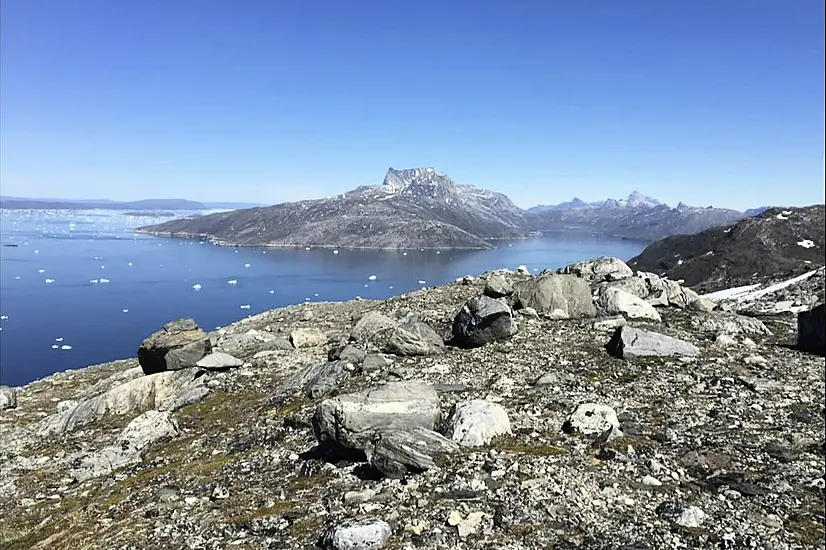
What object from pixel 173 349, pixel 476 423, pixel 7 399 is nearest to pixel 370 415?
pixel 476 423

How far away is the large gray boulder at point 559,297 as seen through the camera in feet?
82.5

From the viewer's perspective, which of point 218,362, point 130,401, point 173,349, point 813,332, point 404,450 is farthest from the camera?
point 173,349

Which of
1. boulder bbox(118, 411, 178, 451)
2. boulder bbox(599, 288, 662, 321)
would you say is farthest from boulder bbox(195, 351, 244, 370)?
boulder bbox(599, 288, 662, 321)

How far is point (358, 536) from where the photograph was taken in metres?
8.27

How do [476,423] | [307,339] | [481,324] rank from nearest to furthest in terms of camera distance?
[476,423]
[481,324]
[307,339]

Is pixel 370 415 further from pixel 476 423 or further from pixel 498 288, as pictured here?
pixel 498 288

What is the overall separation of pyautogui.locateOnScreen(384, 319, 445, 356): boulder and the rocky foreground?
7 centimetres

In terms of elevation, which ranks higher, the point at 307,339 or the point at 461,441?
the point at 461,441

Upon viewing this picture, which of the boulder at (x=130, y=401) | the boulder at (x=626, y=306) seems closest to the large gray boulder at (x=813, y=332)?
the boulder at (x=626, y=306)

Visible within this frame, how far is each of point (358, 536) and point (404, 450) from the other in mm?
2734

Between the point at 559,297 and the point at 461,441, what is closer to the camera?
the point at 461,441

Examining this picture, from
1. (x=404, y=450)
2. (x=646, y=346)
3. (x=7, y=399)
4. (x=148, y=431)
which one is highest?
(x=646, y=346)

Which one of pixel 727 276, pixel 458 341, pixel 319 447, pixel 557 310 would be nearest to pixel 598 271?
pixel 557 310

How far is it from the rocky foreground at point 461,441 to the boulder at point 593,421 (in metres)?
0.05
